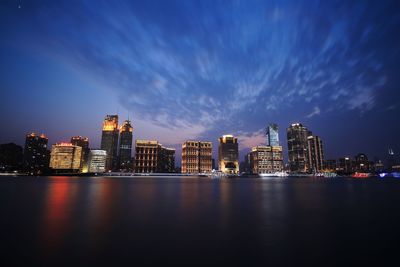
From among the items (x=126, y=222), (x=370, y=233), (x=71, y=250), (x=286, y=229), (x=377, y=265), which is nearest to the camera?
(x=377, y=265)

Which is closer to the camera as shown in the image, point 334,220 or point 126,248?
point 126,248

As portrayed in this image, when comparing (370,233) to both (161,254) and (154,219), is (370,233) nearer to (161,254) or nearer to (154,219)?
(161,254)

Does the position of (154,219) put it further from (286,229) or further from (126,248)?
(286,229)

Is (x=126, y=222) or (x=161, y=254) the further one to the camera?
(x=126, y=222)

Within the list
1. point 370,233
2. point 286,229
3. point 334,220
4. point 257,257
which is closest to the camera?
point 257,257

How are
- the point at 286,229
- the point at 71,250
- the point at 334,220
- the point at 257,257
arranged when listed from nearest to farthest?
1. the point at 257,257
2. the point at 71,250
3. the point at 286,229
4. the point at 334,220

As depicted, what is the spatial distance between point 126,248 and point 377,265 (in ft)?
40.7

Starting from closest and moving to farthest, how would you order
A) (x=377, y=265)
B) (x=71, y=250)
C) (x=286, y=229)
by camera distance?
(x=377, y=265)
(x=71, y=250)
(x=286, y=229)

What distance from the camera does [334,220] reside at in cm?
2223

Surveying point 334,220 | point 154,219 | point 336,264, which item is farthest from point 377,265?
point 154,219

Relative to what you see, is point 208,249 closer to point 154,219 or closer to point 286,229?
point 286,229

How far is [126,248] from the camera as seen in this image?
1372 centimetres

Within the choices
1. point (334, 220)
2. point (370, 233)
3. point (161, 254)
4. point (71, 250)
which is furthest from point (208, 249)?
point (334, 220)

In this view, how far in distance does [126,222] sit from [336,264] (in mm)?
15563
